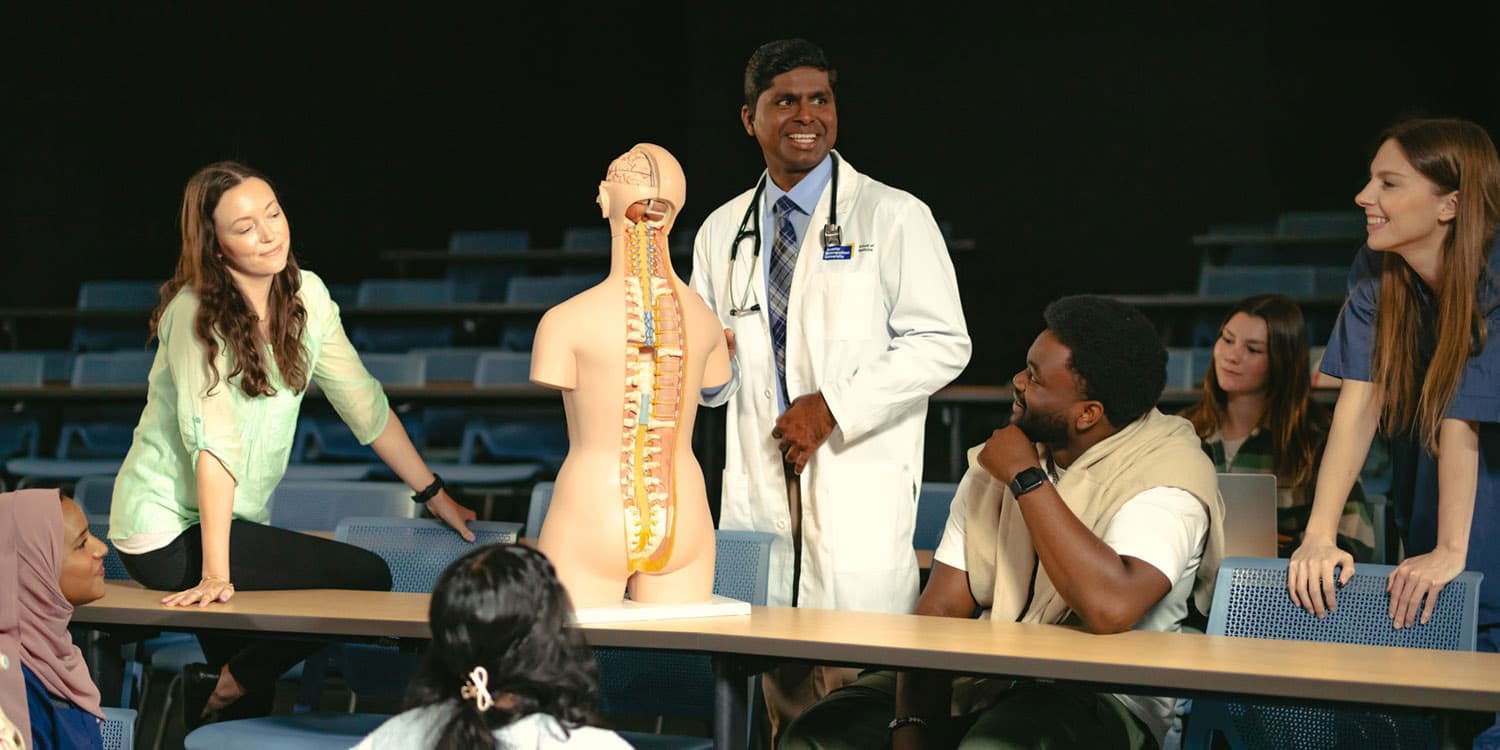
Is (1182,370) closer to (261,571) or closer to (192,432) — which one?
(261,571)

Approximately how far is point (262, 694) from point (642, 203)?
1.23 m

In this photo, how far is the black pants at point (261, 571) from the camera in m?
2.69

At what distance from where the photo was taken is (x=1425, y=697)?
5.94 ft

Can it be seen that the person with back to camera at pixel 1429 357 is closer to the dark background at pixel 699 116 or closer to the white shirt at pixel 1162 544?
the white shirt at pixel 1162 544

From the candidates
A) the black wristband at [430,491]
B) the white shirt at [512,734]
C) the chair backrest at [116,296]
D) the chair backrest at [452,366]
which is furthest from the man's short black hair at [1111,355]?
the chair backrest at [116,296]

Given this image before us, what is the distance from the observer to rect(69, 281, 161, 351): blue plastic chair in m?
8.11

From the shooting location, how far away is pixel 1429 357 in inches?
94.8

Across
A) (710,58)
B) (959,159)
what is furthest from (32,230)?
(959,159)

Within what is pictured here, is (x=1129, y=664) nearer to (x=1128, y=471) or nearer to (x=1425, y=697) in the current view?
(x=1425, y=697)

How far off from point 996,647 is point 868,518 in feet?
2.51

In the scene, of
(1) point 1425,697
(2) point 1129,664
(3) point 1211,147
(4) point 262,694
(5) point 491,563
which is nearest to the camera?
(5) point 491,563

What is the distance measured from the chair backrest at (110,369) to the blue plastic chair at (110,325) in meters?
1.58

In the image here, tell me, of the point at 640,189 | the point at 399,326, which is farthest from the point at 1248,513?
the point at 399,326

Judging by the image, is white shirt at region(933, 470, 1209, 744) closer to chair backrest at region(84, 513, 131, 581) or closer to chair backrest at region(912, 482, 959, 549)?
chair backrest at region(912, 482, 959, 549)
